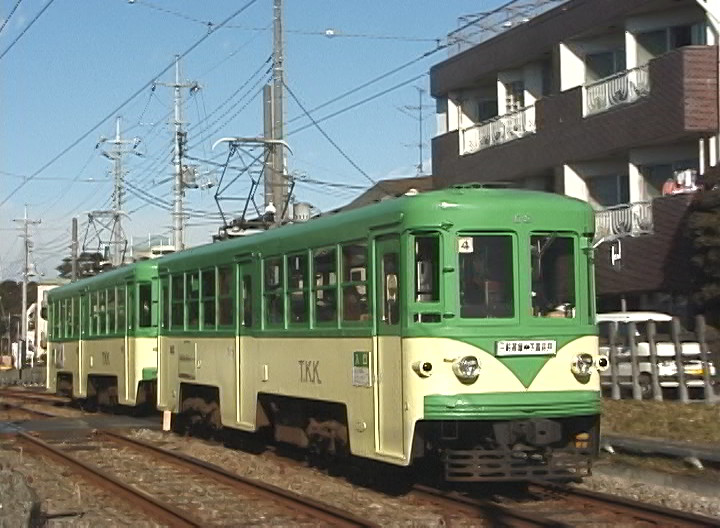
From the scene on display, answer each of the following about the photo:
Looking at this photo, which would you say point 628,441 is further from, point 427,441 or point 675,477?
point 427,441

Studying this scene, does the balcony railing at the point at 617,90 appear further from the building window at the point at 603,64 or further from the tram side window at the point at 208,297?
the tram side window at the point at 208,297

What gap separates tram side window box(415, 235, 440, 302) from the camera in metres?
11.0

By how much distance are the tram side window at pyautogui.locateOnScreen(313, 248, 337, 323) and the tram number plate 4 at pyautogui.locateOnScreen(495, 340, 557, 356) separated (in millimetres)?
2133

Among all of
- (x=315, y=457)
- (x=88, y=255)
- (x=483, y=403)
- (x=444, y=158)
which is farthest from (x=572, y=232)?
(x=88, y=255)

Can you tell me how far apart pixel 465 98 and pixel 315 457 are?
70.1 feet

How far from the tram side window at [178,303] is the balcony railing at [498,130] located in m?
14.3

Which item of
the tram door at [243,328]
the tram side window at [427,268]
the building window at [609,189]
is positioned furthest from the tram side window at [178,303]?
the building window at [609,189]

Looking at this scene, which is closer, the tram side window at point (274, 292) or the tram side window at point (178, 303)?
the tram side window at point (274, 292)

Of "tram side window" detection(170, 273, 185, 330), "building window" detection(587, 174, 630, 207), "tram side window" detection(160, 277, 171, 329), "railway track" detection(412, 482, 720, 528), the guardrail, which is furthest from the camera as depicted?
"building window" detection(587, 174, 630, 207)

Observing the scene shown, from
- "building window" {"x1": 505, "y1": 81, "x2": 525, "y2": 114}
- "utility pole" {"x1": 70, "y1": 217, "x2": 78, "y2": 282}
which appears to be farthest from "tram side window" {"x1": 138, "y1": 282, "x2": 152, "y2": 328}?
"utility pole" {"x1": 70, "y1": 217, "x2": 78, "y2": 282}

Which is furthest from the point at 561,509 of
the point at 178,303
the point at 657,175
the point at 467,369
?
the point at 657,175

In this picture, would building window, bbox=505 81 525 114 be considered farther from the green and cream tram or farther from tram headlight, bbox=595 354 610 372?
tram headlight, bbox=595 354 610 372

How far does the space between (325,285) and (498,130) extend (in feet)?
65.3

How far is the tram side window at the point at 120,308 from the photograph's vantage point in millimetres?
21984
